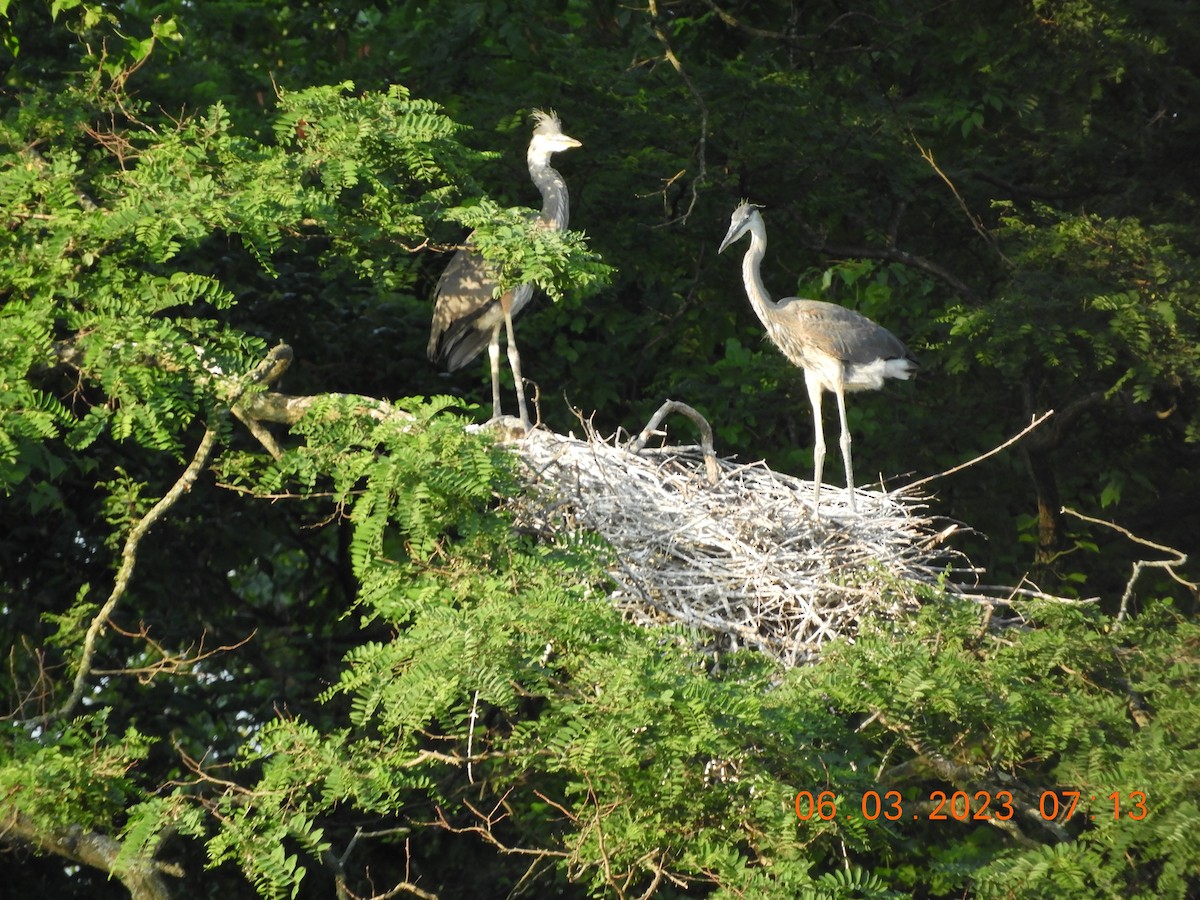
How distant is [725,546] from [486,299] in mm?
2745

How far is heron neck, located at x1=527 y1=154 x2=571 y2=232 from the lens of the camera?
894 centimetres

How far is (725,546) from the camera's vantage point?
6516mm

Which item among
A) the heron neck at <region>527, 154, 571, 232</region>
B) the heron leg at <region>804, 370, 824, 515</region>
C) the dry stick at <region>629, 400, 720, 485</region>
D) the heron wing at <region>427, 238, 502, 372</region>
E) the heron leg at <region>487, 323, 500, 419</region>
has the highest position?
the heron neck at <region>527, 154, 571, 232</region>

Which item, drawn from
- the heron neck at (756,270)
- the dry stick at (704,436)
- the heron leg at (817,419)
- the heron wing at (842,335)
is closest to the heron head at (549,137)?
the heron neck at (756,270)

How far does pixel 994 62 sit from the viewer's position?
9.20 m

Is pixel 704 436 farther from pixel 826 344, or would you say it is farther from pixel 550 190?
pixel 550 190

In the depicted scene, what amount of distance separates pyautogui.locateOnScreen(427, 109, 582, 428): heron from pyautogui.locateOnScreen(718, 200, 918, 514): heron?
41.1 inches

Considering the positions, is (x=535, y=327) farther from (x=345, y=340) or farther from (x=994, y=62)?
(x=994, y=62)

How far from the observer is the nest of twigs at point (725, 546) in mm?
6137

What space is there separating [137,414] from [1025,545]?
21.8ft

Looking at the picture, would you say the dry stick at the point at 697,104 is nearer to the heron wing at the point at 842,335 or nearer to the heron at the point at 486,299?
the heron at the point at 486,299

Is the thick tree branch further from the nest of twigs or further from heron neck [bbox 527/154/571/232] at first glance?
heron neck [bbox 527/154/571/232]
